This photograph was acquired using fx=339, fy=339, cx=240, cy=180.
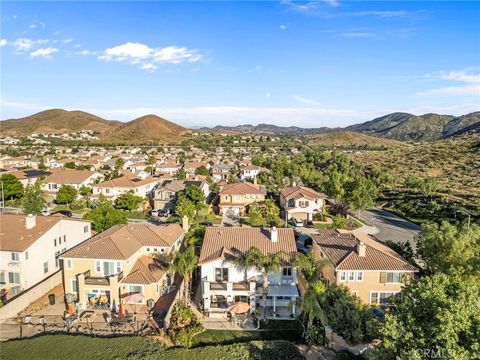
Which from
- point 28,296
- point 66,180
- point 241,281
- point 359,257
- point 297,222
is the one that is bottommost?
point 297,222

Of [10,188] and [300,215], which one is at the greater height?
[10,188]

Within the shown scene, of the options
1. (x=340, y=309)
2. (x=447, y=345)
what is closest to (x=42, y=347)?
(x=340, y=309)

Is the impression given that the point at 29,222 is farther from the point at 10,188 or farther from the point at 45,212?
the point at 10,188

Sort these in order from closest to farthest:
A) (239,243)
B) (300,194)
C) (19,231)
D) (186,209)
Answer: (239,243) → (19,231) → (186,209) → (300,194)

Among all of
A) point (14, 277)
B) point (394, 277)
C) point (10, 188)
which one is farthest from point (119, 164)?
point (394, 277)

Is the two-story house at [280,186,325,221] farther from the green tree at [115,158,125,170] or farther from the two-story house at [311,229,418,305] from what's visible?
the green tree at [115,158,125,170]

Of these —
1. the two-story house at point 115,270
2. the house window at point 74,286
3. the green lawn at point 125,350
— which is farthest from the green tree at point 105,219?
the green lawn at point 125,350

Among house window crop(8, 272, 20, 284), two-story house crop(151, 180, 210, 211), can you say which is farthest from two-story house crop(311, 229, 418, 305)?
two-story house crop(151, 180, 210, 211)
